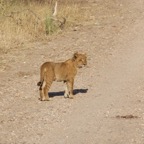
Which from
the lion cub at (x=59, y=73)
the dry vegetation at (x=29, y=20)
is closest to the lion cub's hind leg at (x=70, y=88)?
the lion cub at (x=59, y=73)

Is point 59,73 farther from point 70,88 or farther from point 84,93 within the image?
point 84,93

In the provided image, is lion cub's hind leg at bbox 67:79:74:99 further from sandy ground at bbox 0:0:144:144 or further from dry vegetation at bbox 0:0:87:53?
dry vegetation at bbox 0:0:87:53

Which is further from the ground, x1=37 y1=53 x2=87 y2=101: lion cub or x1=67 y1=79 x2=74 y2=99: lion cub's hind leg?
x1=37 y1=53 x2=87 y2=101: lion cub

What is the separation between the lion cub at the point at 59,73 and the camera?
37.1 feet

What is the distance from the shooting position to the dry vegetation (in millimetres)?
17531

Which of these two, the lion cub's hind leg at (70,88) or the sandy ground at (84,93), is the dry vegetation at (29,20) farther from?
the lion cub's hind leg at (70,88)

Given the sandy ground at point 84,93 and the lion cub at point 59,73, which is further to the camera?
the lion cub at point 59,73

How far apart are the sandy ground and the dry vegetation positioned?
0.42 metres

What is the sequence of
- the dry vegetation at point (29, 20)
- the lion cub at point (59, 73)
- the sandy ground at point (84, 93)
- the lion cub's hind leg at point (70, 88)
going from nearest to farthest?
the sandy ground at point (84, 93), the lion cub at point (59, 73), the lion cub's hind leg at point (70, 88), the dry vegetation at point (29, 20)

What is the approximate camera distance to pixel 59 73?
1141cm

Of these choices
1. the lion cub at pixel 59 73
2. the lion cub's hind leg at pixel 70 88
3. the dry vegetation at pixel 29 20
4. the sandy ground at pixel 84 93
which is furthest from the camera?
the dry vegetation at pixel 29 20

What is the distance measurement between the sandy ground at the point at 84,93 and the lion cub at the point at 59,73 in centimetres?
18

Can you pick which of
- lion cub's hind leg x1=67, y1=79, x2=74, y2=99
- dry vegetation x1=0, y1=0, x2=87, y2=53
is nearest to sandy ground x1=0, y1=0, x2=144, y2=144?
lion cub's hind leg x1=67, y1=79, x2=74, y2=99

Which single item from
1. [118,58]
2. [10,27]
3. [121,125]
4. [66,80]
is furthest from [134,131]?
[10,27]
